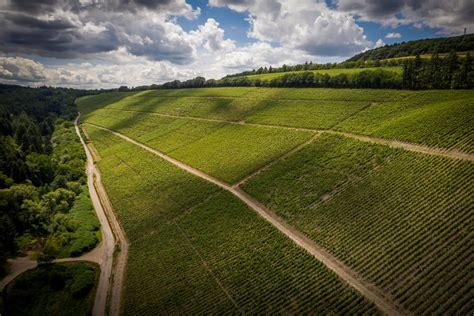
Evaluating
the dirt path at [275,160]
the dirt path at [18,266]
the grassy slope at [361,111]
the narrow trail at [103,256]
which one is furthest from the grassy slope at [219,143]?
the dirt path at [18,266]

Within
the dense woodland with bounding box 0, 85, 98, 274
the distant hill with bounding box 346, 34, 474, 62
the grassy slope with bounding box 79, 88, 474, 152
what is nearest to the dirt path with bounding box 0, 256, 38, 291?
the dense woodland with bounding box 0, 85, 98, 274

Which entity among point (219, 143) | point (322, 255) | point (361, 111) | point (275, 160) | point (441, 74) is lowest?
point (322, 255)

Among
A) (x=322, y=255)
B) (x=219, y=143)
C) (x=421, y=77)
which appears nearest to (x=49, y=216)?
(x=219, y=143)

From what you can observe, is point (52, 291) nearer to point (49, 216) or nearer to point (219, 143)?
point (49, 216)

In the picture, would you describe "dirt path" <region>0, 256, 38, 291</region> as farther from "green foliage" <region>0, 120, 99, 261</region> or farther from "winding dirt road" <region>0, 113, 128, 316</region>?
"green foliage" <region>0, 120, 99, 261</region>

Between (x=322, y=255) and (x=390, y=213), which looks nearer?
(x=322, y=255)

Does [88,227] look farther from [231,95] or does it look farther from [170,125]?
[231,95]
